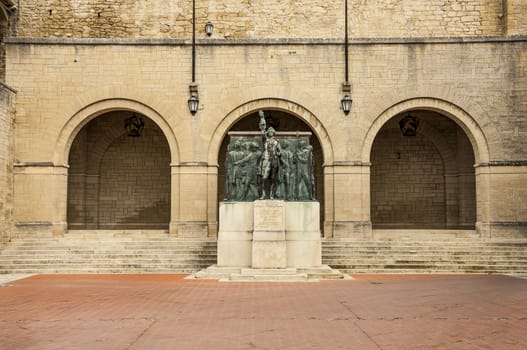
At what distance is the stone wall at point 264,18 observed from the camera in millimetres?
18422

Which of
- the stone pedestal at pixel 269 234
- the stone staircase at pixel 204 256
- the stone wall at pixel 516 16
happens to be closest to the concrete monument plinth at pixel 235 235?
the stone pedestal at pixel 269 234

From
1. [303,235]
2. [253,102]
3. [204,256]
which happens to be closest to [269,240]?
[303,235]

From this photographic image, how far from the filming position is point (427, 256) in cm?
1382

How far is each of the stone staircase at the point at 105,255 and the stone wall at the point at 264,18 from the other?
7367 mm

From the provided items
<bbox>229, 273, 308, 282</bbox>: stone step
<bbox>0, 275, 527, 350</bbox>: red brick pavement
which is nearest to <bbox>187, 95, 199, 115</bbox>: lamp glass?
<bbox>229, 273, 308, 282</bbox>: stone step

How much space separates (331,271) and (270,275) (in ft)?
4.57

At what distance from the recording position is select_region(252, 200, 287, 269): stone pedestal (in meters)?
11.7

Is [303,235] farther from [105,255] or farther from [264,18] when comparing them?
[264,18]

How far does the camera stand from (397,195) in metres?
18.7

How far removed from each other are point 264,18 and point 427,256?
965 cm

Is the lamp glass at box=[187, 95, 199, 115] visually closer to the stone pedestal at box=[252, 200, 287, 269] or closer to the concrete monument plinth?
the concrete monument plinth

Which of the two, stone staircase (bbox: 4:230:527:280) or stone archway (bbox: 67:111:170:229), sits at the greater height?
→ stone archway (bbox: 67:111:170:229)

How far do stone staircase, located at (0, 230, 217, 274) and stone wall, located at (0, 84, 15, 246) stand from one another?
1.93 ft

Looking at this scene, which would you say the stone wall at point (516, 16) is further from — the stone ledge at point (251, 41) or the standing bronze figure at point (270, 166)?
the standing bronze figure at point (270, 166)
